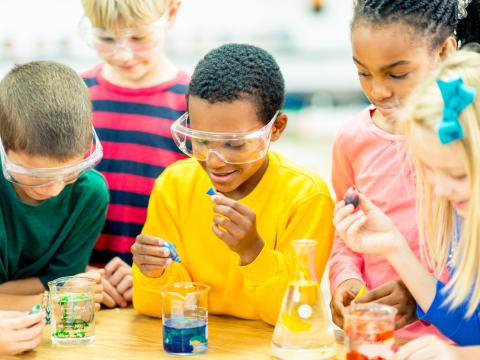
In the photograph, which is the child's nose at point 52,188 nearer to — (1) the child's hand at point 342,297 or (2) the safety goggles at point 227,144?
(2) the safety goggles at point 227,144

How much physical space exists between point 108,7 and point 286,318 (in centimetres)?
108

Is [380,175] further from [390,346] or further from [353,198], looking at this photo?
[390,346]

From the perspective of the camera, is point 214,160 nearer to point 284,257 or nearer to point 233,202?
point 233,202

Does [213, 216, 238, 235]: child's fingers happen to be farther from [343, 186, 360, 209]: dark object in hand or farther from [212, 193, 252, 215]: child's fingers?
[343, 186, 360, 209]: dark object in hand

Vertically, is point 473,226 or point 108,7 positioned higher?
point 108,7

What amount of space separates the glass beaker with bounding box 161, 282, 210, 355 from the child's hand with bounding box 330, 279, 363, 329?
28 centimetres

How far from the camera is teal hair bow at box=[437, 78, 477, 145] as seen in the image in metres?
1.32

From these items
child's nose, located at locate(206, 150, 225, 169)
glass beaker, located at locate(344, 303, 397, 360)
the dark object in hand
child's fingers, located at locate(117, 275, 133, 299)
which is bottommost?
child's fingers, located at locate(117, 275, 133, 299)

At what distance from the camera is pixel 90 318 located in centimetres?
167

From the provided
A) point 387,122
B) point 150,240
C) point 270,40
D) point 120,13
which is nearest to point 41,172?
point 150,240

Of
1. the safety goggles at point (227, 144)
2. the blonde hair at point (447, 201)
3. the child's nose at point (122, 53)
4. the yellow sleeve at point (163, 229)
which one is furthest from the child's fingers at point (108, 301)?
the blonde hair at point (447, 201)

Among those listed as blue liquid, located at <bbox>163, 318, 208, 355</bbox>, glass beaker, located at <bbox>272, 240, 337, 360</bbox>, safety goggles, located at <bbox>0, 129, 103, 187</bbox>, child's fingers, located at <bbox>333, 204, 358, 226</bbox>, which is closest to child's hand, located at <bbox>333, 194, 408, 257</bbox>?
child's fingers, located at <bbox>333, 204, 358, 226</bbox>

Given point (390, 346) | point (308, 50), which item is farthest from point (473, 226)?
point (308, 50)

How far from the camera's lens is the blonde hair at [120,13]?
2164 mm
